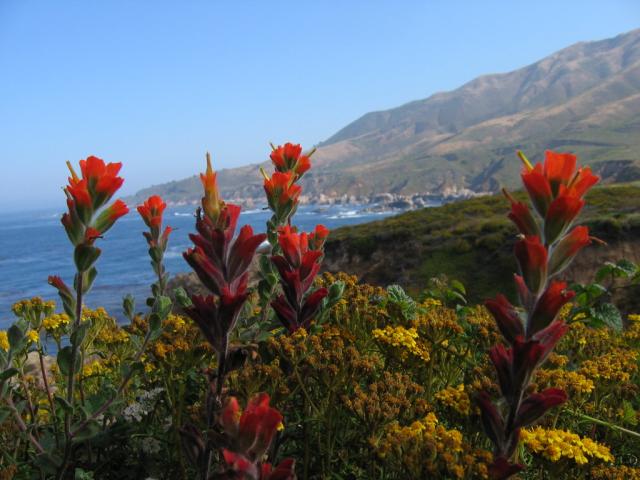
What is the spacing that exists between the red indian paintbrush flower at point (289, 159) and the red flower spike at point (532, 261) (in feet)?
7.14

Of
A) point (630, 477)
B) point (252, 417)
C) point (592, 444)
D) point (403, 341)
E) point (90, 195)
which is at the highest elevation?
point (90, 195)

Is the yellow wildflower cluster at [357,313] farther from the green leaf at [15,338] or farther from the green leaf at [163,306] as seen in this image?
the green leaf at [15,338]

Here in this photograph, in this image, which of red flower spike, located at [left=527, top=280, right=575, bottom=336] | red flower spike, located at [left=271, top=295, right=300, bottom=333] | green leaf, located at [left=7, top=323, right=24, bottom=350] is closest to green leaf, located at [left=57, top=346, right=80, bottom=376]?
green leaf, located at [left=7, top=323, right=24, bottom=350]

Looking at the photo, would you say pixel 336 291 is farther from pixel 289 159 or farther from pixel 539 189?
pixel 539 189

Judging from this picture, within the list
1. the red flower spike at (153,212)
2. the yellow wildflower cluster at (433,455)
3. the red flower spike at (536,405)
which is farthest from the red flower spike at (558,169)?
the red flower spike at (153,212)

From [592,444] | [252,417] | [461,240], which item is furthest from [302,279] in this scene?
[461,240]

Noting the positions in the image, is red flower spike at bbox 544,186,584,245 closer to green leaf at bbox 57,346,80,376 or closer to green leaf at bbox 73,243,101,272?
green leaf at bbox 73,243,101,272

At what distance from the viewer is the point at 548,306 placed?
1.35 m

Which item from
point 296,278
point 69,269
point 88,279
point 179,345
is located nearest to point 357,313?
point 296,278

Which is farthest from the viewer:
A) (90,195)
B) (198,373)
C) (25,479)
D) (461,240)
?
(461,240)

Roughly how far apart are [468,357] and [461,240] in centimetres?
2161

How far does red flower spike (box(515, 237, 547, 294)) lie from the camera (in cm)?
132

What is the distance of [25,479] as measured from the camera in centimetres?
230

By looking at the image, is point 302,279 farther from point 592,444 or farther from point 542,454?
point 592,444
